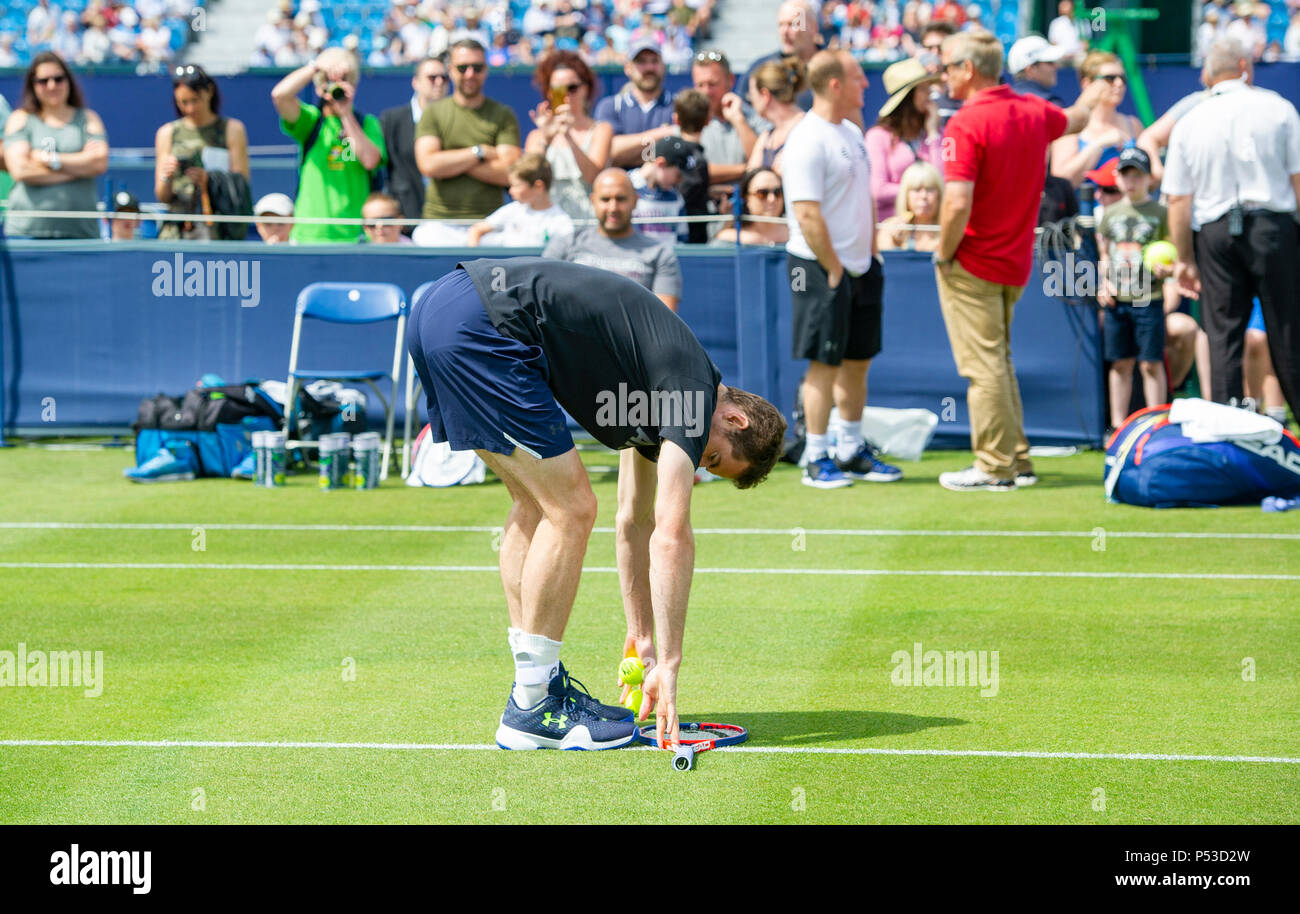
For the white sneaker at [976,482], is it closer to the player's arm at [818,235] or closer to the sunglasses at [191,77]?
the player's arm at [818,235]

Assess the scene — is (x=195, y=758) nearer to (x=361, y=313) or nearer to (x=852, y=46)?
(x=361, y=313)

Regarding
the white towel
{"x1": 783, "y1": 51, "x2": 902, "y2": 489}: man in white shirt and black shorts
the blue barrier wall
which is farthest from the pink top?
the white towel

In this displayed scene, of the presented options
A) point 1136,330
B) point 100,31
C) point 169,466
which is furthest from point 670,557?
point 100,31

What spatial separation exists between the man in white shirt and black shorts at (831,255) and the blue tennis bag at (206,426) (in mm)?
3914

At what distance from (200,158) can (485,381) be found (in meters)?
9.08

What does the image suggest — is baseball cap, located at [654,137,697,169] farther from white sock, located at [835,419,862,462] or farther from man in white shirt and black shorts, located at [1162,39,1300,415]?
man in white shirt and black shorts, located at [1162,39,1300,415]

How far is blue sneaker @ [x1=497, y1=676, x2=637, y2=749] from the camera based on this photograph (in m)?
5.73

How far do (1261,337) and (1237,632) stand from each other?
5689 mm

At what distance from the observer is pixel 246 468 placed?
39.3ft

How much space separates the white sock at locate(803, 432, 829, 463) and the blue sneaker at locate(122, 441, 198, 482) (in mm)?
4392

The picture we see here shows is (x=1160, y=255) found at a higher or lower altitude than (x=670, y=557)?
higher

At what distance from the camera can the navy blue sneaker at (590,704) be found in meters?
5.81

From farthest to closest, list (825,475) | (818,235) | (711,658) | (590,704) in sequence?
(825,475)
(818,235)
(711,658)
(590,704)

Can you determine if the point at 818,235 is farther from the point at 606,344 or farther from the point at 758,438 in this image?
the point at 758,438
